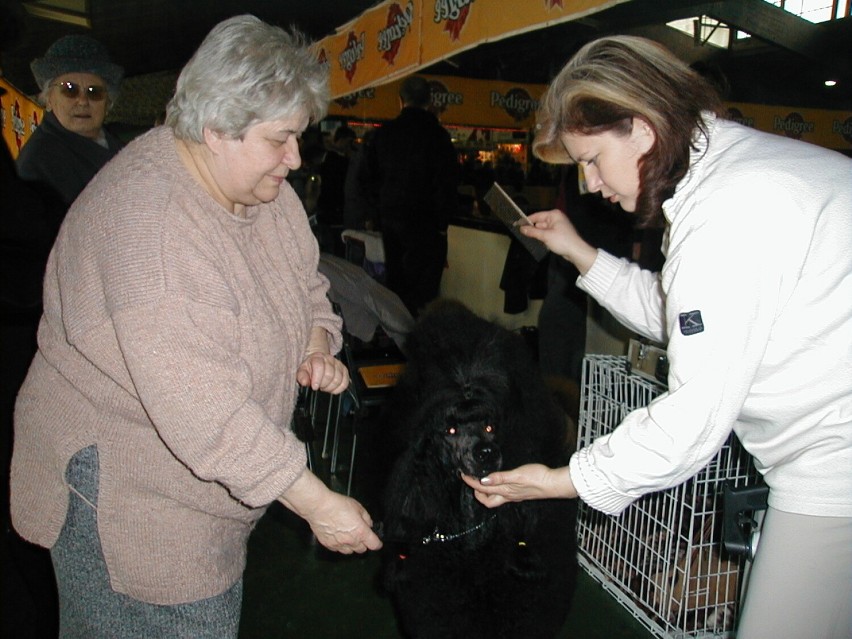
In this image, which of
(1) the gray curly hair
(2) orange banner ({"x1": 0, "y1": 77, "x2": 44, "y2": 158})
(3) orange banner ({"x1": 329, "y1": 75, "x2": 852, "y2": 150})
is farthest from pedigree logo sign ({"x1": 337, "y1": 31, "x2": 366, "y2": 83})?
(1) the gray curly hair

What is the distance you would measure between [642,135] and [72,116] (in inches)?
81.5

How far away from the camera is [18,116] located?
4.41m

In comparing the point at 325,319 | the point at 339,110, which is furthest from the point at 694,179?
the point at 339,110

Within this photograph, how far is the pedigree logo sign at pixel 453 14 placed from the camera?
3859 mm

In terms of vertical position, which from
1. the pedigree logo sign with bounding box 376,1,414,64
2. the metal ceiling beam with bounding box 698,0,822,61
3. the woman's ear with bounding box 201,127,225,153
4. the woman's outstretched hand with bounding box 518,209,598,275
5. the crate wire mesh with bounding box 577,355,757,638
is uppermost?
the metal ceiling beam with bounding box 698,0,822,61

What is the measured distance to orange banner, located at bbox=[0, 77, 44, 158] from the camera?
406 centimetres

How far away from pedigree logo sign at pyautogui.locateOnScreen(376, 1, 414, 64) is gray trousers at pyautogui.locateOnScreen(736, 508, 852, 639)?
4396mm

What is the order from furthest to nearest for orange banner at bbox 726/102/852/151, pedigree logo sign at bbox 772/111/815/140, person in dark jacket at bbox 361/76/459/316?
pedigree logo sign at bbox 772/111/815/140 → orange banner at bbox 726/102/852/151 → person in dark jacket at bbox 361/76/459/316

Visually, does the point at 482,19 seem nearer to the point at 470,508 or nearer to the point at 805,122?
the point at 470,508

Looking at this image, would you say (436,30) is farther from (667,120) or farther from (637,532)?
(667,120)

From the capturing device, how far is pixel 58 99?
2.39m

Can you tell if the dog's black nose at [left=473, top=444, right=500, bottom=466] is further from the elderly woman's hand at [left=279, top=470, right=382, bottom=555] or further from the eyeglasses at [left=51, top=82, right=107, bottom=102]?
the eyeglasses at [left=51, top=82, right=107, bottom=102]

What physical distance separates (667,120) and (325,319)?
84 centimetres

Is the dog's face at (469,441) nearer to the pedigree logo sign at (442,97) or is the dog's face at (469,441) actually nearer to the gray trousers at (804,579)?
the gray trousers at (804,579)
